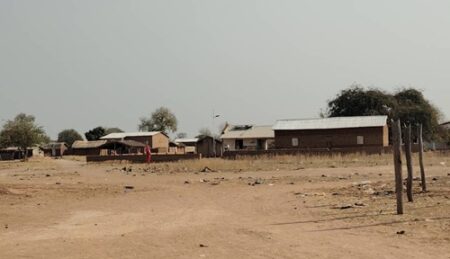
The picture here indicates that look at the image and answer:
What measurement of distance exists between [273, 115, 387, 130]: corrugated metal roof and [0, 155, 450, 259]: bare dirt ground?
44.1m

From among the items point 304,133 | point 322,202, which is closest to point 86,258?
point 322,202

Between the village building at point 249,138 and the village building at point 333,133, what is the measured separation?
17223 millimetres

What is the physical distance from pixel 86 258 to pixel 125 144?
298 feet

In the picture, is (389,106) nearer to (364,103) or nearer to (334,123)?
(364,103)

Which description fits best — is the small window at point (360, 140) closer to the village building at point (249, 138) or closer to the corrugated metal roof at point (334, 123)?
the corrugated metal roof at point (334, 123)

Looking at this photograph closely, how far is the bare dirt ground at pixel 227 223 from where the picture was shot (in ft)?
34.8

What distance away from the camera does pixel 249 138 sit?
91.9m

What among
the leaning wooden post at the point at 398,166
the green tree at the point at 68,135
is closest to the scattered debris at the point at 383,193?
the leaning wooden post at the point at 398,166

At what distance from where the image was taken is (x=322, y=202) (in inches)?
746

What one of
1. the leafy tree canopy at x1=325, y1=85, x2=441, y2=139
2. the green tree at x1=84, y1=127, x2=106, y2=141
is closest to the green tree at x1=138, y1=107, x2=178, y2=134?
the green tree at x1=84, y1=127, x2=106, y2=141

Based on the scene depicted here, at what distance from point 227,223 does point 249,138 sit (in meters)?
77.3

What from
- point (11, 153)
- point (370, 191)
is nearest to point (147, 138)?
point (11, 153)

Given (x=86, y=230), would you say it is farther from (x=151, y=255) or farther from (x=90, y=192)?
(x=90, y=192)

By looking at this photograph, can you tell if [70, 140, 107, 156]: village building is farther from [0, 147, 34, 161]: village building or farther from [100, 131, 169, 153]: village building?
[0, 147, 34, 161]: village building
